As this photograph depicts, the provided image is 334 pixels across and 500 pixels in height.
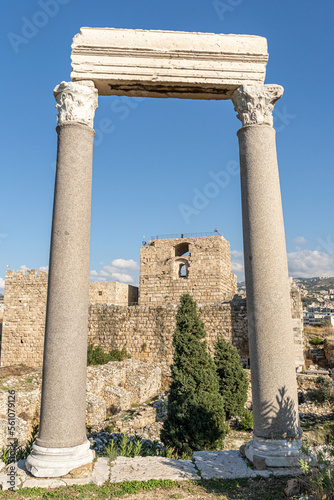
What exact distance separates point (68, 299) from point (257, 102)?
4082 millimetres

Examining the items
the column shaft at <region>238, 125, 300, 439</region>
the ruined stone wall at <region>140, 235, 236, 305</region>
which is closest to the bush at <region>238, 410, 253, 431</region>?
the column shaft at <region>238, 125, 300, 439</region>

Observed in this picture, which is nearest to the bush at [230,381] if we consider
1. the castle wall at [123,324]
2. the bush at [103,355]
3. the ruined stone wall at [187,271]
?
the castle wall at [123,324]

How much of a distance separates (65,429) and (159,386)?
41.4 feet

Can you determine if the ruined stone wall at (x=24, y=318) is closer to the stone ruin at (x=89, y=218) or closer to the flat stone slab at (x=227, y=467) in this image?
the stone ruin at (x=89, y=218)

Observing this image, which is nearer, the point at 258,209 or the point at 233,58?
the point at 258,209

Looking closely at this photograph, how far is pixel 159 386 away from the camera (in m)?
16.5

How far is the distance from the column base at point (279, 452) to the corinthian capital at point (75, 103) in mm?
5105

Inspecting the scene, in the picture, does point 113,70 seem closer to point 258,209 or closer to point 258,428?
point 258,209

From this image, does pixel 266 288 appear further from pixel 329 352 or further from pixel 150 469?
pixel 329 352

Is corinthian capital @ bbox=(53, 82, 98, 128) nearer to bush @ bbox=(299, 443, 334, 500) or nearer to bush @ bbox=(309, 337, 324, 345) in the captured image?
bush @ bbox=(299, 443, 334, 500)

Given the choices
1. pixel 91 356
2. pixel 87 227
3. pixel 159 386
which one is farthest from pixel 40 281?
pixel 87 227

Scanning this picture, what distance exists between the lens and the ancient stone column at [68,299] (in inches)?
177

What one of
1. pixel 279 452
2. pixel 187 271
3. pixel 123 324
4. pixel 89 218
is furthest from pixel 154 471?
pixel 187 271

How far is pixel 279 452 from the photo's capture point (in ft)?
14.8
